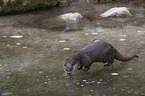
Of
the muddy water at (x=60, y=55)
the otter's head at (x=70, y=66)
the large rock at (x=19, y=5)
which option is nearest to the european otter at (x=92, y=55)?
the otter's head at (x=70, y=66)

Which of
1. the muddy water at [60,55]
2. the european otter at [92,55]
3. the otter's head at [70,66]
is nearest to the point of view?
the muddy water at [60,55]

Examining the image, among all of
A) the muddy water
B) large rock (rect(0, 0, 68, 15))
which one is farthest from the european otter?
large rock (rect(0, 0, 68, 15))

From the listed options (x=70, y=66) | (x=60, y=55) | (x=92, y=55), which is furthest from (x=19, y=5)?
(x=70, y=66)

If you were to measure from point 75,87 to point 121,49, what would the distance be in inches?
61.9

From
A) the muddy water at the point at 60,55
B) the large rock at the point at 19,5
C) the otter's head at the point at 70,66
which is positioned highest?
the large rock at the point at 19,5

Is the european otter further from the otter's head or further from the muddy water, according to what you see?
the muddy water

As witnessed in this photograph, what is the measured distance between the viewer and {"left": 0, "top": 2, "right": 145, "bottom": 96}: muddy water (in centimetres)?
271

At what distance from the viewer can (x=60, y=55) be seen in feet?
12.6

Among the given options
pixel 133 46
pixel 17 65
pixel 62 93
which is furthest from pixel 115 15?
pixel 62 93

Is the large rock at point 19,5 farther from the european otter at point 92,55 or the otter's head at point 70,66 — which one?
the otter's head at point 70,66

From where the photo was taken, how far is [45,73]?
3148mm

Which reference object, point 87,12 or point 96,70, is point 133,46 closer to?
point 96,70

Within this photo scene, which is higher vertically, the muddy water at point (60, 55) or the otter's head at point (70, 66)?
the otter's head at point (70, 66)

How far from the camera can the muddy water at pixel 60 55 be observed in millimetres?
2713
